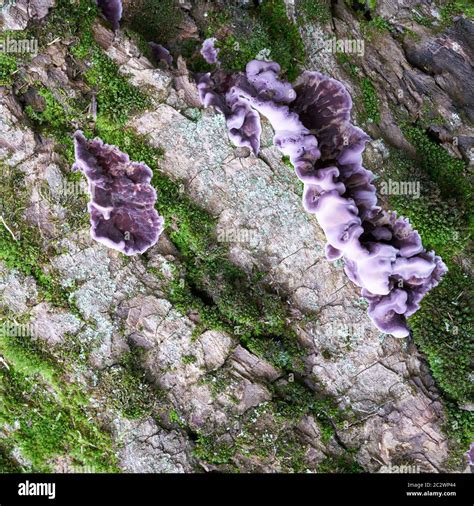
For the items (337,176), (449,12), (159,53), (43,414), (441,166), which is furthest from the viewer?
(449,12)

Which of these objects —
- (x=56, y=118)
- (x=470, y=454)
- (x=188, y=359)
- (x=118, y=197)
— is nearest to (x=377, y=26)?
(x=118, y=197)

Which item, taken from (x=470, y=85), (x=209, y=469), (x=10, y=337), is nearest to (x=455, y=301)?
(x=470, y=85)

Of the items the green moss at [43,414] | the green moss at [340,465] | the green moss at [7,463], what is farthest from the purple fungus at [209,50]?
the green moss at [7,463]

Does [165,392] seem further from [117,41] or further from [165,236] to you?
[117,41]

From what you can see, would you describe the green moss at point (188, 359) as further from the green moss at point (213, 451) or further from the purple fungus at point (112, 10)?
the purple fungus at point (112, 10)

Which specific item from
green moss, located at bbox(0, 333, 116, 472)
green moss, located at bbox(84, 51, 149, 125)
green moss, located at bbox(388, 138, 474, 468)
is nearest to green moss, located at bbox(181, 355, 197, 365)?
green moss, located at bbox(0, 333, 116, 472)

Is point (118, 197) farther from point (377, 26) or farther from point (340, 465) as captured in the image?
point (340, 465)
